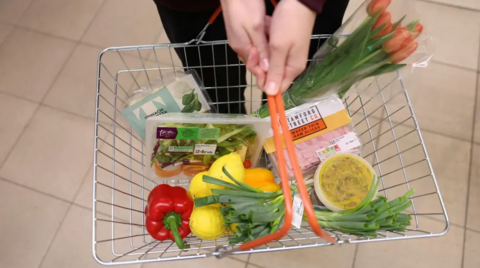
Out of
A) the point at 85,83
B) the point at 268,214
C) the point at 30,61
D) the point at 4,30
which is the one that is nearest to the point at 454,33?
the point at 268,214

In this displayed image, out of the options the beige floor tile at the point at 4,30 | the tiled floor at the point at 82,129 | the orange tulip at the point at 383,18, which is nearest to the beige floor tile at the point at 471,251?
the tiled floor at the point at 82,129

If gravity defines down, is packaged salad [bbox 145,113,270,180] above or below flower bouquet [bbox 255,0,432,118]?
below

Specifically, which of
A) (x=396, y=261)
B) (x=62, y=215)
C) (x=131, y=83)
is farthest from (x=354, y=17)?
(x=62, y=215)

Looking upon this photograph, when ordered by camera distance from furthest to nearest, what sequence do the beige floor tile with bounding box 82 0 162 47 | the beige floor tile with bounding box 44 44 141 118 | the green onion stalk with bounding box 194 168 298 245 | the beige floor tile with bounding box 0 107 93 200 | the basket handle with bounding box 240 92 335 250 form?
the beige floor tile with bounding box 82 0 162 47, the beige floor tile with bounding box 44 44 141 118, the beige floor tile with bounding box 0 107 93 200, the green onion stalk with bounding box 194 168 298 245, the basket handle with bounding box 240 92 335 250

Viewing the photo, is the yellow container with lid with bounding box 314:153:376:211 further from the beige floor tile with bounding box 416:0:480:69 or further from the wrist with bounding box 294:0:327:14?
the beige floor tile with bounding box 416:0:480:69

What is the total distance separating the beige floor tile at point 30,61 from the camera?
145cm

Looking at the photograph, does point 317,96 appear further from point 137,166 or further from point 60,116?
point 60,116

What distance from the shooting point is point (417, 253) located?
1.15m

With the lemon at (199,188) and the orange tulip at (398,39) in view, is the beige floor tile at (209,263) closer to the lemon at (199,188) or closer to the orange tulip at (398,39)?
the lemon at (199,188)

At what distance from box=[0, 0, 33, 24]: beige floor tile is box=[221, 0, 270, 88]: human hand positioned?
1.55 metres

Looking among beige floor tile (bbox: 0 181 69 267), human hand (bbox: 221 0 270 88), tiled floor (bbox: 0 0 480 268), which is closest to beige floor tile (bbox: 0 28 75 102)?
tiled floor (bbox: 0 0 480 268)

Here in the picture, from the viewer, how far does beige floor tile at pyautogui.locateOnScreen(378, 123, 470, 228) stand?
1208 millimetres

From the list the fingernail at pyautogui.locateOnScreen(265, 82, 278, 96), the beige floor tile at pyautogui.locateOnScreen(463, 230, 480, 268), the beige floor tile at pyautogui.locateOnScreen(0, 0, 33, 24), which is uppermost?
the beige floor tile at pyautogui.locateOnScreen(0, 0, 33, 24)

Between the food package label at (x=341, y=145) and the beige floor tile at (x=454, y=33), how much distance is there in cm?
94
